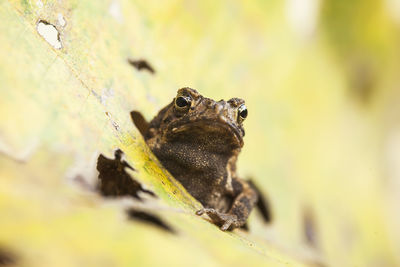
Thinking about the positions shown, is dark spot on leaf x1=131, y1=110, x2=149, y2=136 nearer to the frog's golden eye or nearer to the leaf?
the leaf

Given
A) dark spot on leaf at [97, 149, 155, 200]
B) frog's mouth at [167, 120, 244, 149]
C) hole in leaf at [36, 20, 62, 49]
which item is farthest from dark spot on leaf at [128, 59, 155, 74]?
dark spot on leaf at [97, 149, 155, 200]

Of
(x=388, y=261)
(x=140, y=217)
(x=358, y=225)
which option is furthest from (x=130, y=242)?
(x=388, y=261)

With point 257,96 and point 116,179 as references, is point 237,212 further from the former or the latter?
point 257,96

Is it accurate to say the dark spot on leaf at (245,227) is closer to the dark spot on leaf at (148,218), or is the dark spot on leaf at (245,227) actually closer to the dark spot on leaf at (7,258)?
the dark spot on leaf at (148,218)

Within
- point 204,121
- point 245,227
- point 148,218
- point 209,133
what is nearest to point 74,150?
point 148,218

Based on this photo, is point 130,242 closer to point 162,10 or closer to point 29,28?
point 29,28

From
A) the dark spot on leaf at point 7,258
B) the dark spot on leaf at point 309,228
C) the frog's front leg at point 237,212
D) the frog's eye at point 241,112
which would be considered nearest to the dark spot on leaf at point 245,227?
the frog's front leg at point 237,212

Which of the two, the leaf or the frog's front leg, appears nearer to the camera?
the leaf
